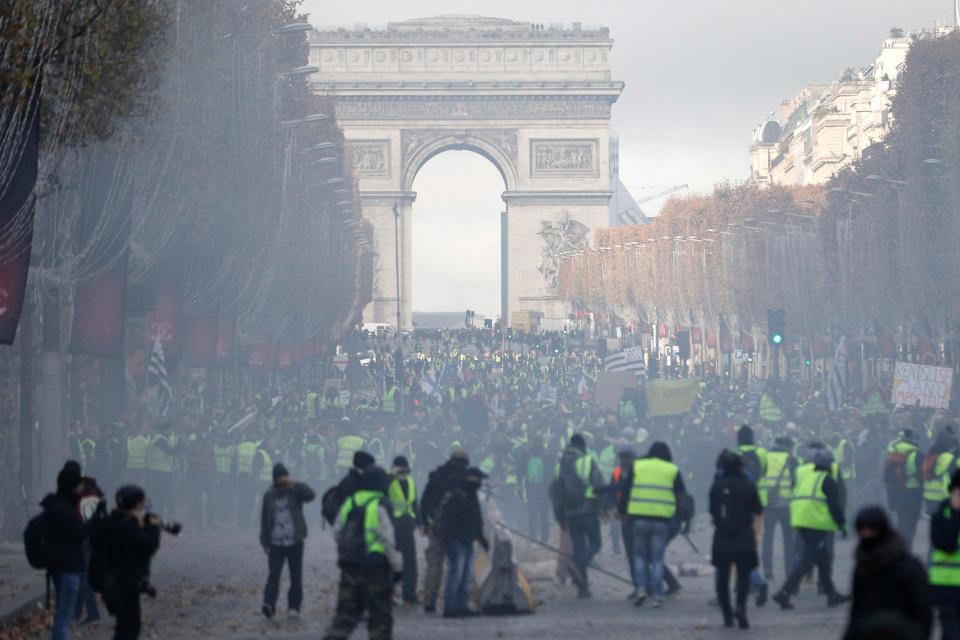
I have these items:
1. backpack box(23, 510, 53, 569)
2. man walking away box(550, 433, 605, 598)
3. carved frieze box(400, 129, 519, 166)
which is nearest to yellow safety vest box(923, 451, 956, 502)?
man walking away box(550, 433, 605, 598)

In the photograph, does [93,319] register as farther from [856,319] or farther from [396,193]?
[396,193]

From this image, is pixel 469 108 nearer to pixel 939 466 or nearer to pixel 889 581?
pixel 939 466

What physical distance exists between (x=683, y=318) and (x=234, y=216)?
2044 inches

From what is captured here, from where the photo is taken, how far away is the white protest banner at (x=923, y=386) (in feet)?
114

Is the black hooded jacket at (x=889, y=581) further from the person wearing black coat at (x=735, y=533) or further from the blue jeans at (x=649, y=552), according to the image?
the blue jeans at (x=649, y=552)

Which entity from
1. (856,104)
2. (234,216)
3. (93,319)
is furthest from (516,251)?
(93,319)

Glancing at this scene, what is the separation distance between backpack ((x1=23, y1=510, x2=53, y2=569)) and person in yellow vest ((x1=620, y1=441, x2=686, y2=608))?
17.2 ft

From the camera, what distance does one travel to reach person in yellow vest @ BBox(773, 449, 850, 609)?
56.9ft

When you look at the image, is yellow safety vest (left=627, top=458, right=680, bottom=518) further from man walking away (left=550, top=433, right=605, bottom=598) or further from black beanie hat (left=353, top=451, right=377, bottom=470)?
black beanie hat (left=353, top=451, right=377, bottom=470)

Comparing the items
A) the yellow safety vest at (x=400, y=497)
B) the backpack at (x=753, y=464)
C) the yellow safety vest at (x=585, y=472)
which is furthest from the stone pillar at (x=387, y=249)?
the yellow safety vest at (x=400, y=497)

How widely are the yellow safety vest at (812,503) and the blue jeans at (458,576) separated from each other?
9.21ft

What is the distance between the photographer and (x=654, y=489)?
17656 millimetres

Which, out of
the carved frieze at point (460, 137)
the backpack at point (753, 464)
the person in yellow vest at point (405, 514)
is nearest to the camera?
the person in yellow vest at point (405, 514)

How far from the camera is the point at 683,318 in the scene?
9262 centimetres
